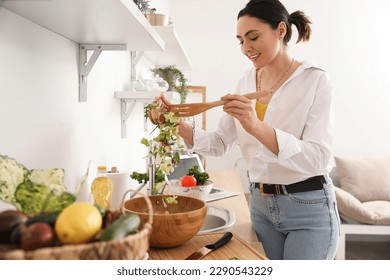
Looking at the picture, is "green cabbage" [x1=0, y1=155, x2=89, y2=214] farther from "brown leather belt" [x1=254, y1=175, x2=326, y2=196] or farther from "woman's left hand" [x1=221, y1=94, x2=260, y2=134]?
"brown leather belt" [x1=254, y1=175, x2=326, y2=196]

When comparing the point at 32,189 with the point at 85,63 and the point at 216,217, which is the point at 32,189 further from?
the point at 216,217

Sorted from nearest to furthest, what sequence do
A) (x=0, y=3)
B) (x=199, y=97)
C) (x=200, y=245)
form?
(x=0, y=3)
(x=200, y=245)
(x=199, y=97)

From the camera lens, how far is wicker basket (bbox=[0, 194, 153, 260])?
386 millimetres

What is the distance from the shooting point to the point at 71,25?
866mm

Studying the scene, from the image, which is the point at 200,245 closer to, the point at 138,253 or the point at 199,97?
the point at 138,253

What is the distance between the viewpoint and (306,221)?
114 cm

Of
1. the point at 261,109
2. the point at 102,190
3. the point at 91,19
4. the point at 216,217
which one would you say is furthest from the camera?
the point at 216,217

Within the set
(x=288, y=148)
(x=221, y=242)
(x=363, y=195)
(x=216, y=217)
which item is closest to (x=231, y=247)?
(x=221, y=242)

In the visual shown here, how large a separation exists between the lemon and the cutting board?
1.48 ft

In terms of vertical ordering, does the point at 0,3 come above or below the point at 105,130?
above

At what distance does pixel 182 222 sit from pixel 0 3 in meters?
0.56

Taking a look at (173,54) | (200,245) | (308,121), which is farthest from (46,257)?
(173,54)

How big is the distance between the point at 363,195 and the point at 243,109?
94.8 inches
